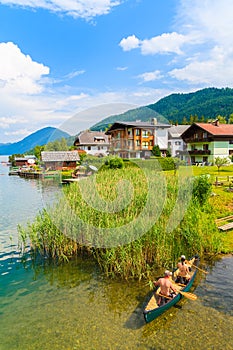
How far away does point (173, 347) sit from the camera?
7695 millimetres

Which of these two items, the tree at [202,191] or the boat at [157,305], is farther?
the tree at [202,191]

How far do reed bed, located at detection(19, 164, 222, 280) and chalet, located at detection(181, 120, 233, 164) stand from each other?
143 feet

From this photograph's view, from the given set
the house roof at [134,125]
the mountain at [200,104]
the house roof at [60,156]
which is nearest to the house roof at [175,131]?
the mountain at [200,104]

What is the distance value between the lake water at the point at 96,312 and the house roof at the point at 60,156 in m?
51.0

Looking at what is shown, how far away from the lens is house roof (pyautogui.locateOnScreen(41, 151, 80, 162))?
63000 millimetres

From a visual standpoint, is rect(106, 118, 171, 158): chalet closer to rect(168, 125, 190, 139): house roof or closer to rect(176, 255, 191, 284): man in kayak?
rect(176, 255, 191, 284): man in kayak

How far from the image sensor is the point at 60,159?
63.8 meters

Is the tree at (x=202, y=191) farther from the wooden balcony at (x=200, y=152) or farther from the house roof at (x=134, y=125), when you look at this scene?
the wooden balcony at (x=200, y=152)

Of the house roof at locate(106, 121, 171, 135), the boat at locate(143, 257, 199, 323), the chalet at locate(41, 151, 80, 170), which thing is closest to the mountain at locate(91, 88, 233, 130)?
the chalet at locate(41, 151, 80, 170)

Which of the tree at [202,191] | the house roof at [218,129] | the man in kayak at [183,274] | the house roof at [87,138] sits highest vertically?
the house roof at [218,129]

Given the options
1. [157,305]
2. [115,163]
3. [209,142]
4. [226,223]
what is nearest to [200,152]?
[209,142]

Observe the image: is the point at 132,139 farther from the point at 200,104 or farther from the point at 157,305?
the point at 200,104

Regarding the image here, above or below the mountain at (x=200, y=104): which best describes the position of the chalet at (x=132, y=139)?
below

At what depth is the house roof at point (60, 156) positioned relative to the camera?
2480 inches
